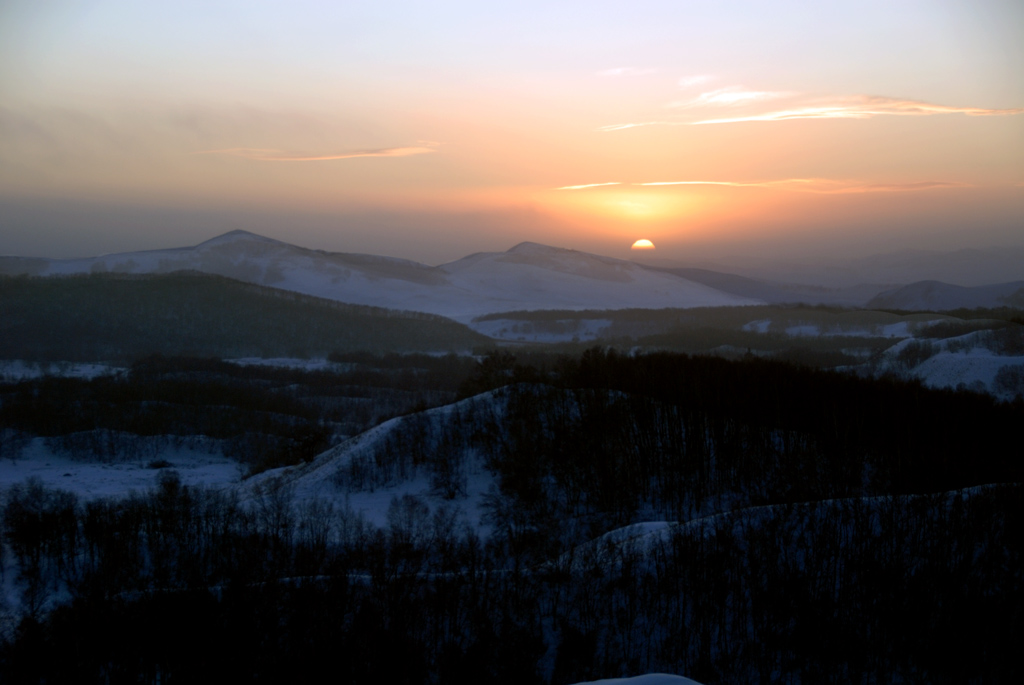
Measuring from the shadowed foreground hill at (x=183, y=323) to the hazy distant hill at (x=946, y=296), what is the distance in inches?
4126

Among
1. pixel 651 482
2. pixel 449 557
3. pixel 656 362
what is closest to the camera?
pixel 449 557

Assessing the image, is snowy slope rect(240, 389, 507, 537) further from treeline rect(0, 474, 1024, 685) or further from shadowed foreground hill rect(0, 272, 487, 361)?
shadowed foreground hill rect(0, 272, 487, 361)

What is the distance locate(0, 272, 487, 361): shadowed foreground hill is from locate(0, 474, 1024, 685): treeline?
305 ft

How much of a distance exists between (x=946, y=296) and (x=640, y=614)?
180 m

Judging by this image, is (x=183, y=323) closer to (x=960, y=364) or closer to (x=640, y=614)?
(x=960, y=364)

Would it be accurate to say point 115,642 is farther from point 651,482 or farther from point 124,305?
point 124,305

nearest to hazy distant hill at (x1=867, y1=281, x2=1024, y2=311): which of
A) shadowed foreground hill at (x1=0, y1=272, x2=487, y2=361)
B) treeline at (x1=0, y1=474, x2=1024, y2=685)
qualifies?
shadowed foreground hill at (x1=0, y1=272, x2=487, y2=361)

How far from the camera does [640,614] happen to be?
1114 cm

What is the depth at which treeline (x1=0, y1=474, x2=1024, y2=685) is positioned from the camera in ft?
32.6

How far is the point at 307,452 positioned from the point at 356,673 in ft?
71.1

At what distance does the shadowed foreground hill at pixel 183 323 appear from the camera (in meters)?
100

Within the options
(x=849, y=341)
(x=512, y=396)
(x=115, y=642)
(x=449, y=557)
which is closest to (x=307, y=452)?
(x=512, y=396)

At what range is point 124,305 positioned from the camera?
372ft

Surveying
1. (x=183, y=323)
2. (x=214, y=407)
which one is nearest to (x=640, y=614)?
(x=214, y=407)
